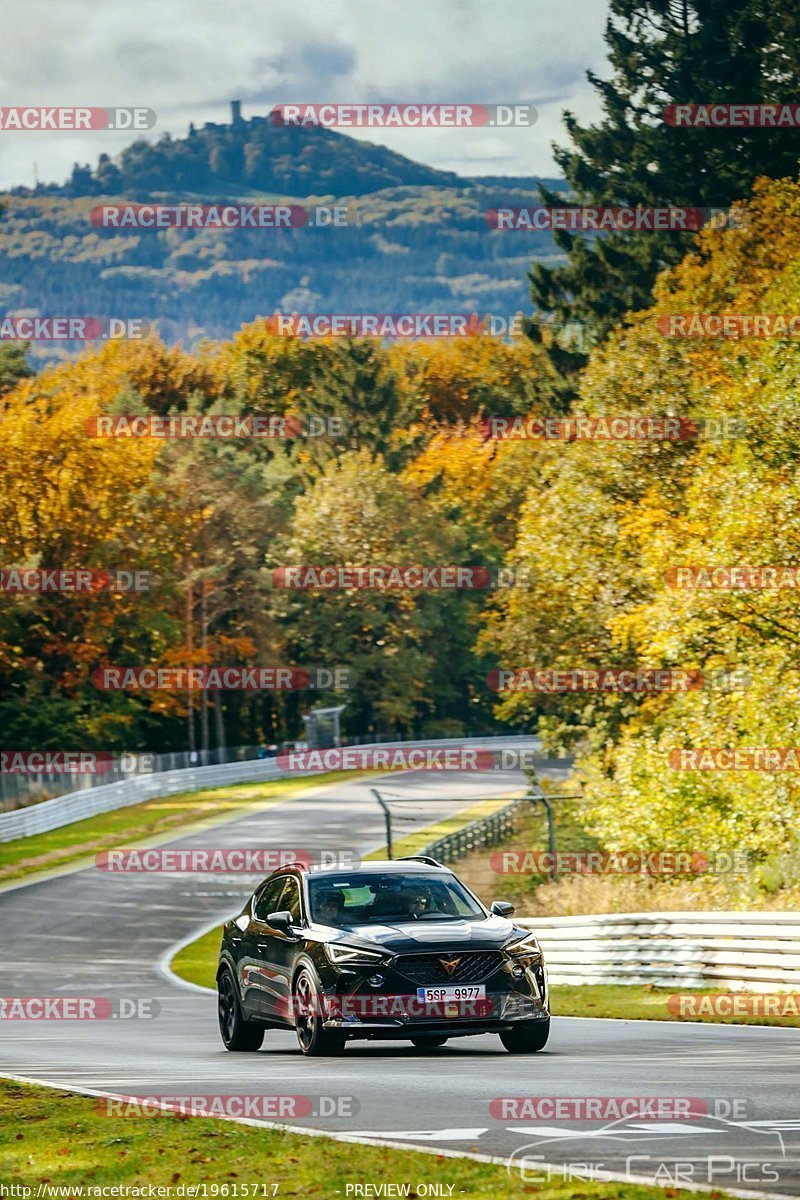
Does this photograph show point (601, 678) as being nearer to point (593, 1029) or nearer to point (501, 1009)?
point (593, 1029)

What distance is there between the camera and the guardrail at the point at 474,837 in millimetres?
43562

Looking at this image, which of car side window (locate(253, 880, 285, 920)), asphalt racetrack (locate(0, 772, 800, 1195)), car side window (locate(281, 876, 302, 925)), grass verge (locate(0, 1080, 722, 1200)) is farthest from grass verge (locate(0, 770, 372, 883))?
grass verge (locate(0, 1080, 722, 1200))

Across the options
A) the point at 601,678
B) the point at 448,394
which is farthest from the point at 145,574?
the point at 448,394

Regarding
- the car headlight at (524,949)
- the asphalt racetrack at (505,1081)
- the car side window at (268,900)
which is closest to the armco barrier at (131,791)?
the asphalt racetrack at (505,1081)

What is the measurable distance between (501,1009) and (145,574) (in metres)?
59.3

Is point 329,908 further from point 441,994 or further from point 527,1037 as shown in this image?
point 527,1037

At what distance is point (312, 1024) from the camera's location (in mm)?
14453

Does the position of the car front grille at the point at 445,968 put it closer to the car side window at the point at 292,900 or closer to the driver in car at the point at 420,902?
the driver in car at the point at 420,902

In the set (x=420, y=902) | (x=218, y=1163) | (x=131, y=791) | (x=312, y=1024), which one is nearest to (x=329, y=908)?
(x=420, y=902)

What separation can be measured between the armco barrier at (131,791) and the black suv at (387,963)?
1449 inches

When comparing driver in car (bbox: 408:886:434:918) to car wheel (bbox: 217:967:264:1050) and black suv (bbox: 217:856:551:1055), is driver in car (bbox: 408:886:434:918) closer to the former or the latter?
black suv (bbox: 217:856:551:1055)

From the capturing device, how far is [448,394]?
108 metres

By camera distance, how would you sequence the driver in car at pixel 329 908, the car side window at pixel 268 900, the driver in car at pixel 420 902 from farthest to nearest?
the car side window at pixel 268 900 < the driver in car at pixel 420 902 < the driver in car at pixel 329 908

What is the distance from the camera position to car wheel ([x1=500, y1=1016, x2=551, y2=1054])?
1438cm
